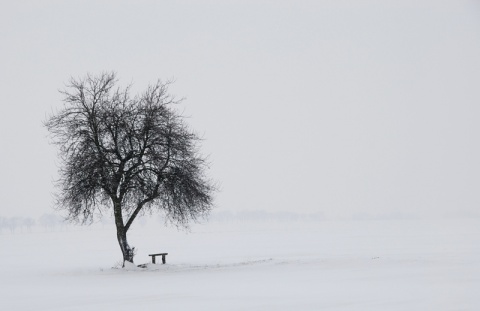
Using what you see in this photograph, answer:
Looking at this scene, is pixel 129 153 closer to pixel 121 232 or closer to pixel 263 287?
pixel 121 232

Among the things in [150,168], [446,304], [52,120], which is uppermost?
[52,120]

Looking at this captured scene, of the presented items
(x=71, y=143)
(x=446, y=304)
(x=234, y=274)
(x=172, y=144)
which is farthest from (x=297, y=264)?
(x=446, y=304)

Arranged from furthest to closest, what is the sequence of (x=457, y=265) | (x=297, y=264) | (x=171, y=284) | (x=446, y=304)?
(x=297, y=264)
(x=457, y=265)
(x=171, y=284)
(x=446, y=304)

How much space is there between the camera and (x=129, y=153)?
1282 inches

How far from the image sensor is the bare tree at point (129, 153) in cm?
3209

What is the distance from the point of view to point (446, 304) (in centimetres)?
1612

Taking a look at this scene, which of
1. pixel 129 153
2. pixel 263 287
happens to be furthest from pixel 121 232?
pixel 263 287

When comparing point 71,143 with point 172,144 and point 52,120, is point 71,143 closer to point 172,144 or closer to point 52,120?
point 52,120

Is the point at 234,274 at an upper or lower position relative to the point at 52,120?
lower

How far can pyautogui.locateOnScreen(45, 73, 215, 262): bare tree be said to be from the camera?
105 feet

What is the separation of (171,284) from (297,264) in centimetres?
945

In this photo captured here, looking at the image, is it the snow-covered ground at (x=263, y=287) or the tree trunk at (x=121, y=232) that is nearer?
the snow-covered ground at (x=263, y=287)

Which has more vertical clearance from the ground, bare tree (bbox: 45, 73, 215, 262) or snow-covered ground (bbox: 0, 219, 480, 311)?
bare tree (bbox: 45, 73, 215, 262)

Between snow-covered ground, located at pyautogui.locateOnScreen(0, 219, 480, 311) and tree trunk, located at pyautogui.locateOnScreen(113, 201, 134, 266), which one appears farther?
tree trunk, located at pyautogui.locateOnScreen(113, 201, 134, 266)
